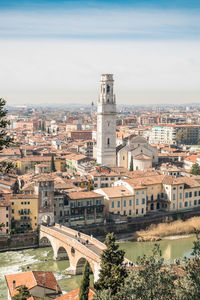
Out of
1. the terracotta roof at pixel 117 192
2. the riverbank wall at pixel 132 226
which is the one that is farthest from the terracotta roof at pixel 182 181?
the terracotta roof at pixel 117 192

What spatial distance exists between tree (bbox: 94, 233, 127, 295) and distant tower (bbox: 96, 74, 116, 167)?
1041 inches

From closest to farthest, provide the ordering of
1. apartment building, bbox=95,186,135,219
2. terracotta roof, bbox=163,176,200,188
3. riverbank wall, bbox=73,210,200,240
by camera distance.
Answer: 1. riverbank wall, bbox=73,210,200,240
2. apartment building, bbox=95,186,135,219
3. terracotta roof, bbox=163,176,200,188

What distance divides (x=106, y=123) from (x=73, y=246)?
70.0ft

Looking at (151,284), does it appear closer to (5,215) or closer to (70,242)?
(70,242)

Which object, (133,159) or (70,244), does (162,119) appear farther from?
(70,244)

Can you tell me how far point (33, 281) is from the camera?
16.5m

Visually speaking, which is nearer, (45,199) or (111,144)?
(45,199)

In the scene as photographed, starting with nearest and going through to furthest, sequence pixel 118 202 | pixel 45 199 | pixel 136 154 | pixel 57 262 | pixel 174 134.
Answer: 1. pixel 57 262
2. pixel 45 199
3. pixel 118 202
4. pixel 136 154
5. pixel 174 134

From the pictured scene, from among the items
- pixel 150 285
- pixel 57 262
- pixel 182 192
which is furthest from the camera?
pixel 182 192

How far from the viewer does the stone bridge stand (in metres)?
20.6

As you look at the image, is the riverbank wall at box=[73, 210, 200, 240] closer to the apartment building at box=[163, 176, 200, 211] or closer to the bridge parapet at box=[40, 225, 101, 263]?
the apartment building at box=[163, 176, 200, 211]

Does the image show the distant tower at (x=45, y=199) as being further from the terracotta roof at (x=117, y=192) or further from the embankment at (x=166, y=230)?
the embankment at (x=166, y=230)

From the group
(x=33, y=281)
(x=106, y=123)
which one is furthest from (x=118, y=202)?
(x=106, y=123)

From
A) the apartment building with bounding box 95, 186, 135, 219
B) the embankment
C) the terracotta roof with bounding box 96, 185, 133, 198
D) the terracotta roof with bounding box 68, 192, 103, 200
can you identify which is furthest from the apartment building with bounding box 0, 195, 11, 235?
the embankment
